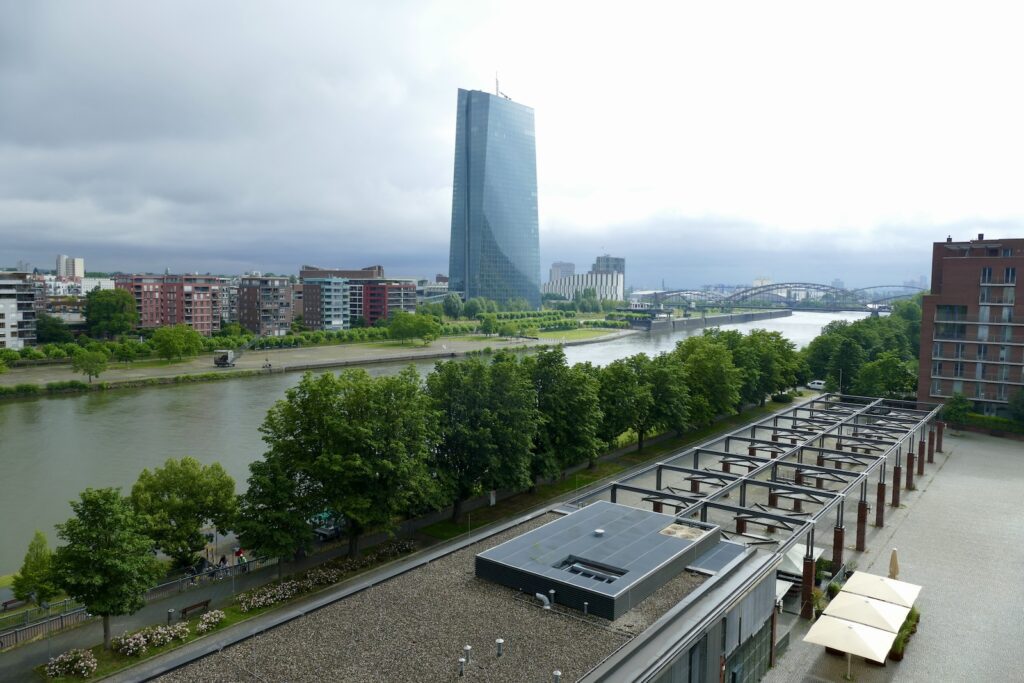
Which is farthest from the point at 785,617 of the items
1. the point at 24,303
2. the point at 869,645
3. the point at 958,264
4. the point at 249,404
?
the point at 24,303

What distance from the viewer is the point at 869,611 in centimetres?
1288

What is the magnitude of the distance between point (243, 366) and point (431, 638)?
5084 cm

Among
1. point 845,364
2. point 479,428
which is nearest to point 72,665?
point 479,428

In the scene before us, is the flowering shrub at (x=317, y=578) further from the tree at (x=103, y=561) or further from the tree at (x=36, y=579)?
the tree at (x=36, y=579)

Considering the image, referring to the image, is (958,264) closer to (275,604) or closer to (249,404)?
(275,604)

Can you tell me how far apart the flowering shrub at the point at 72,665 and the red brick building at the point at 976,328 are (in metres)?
36.3

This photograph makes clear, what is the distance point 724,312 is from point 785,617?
157 meters

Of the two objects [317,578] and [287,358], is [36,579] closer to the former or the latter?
[317,578]

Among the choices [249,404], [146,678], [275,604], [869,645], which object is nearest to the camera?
[146,678]

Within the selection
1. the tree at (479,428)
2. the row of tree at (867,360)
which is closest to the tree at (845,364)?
the row of tree at (867,360)

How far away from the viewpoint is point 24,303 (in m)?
63.4

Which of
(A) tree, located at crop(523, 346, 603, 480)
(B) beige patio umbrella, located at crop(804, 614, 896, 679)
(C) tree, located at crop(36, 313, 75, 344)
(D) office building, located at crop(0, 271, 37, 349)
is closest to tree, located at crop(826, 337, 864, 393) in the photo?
(A) tree, located at crop(523, 346, 603, 480)

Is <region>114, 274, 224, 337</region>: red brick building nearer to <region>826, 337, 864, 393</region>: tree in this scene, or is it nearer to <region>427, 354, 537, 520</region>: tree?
<region>826, 337, 864, 393</region>: tree

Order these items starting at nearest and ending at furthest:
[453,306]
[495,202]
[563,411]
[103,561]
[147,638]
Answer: [103,561], [147,638], [563,411], [453,306], [495,202]
